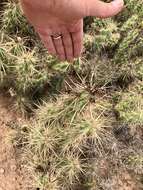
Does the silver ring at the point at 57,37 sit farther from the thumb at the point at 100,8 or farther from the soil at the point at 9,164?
the soil at the point at 9,164

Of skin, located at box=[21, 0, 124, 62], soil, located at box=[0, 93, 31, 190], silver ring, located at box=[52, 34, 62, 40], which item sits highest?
skin, located at box=[21, 0, 124, 62]

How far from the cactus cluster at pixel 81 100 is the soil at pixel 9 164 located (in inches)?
3.0

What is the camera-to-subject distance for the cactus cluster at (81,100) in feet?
9.03

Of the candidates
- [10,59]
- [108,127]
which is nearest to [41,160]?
[108,127]

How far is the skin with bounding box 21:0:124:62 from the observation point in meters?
2.10

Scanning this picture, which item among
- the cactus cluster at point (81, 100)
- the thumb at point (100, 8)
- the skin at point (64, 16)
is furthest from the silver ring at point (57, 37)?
the cactus cluster at point (81, 100)

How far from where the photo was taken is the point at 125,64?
2928mm

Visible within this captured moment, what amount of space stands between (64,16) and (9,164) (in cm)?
113

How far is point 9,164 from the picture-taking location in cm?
296

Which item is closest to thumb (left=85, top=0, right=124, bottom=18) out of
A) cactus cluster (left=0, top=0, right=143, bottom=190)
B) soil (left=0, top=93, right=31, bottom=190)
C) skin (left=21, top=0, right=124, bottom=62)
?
skin (left=21, top=0, right=124, bottom=62)

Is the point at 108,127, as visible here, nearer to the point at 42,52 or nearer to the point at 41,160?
the point at 41,160

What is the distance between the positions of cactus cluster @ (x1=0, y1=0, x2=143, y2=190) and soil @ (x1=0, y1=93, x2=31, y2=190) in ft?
0.25

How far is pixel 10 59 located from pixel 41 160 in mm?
606

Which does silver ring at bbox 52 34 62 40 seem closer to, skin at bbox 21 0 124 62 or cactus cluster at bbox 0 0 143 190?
skin at bbox 21 0 124 62
